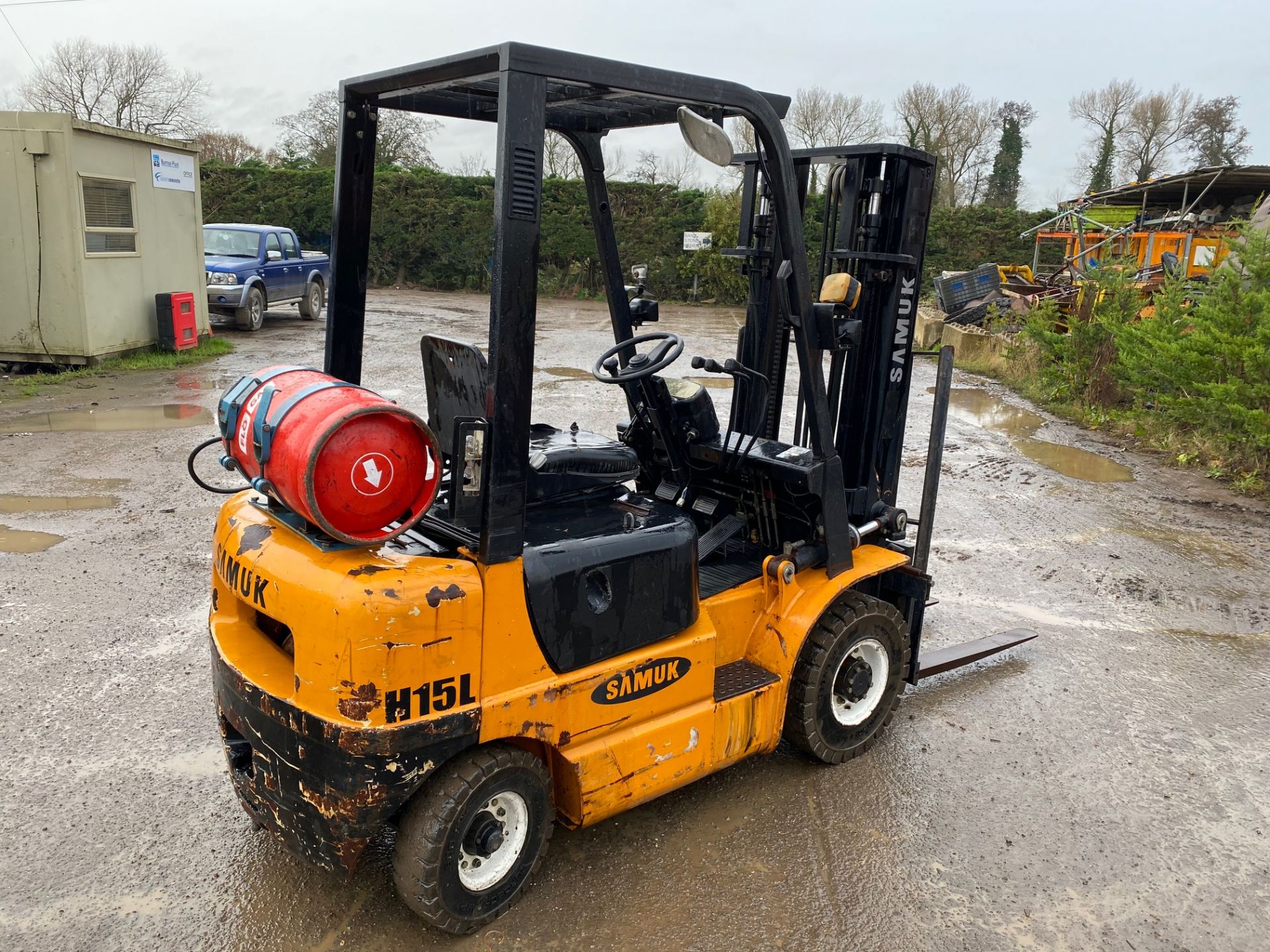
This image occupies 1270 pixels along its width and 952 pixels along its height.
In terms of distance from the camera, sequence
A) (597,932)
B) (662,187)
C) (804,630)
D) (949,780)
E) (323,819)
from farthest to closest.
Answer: (662,187), (949,780), (804,630), (597,932), (323,819)

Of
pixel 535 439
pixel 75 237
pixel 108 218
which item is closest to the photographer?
pixel 535 439

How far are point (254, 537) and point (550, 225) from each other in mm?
23899

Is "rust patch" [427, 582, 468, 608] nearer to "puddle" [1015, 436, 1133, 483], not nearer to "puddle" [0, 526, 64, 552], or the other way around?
"puddle" [0, 526, 64, 552]

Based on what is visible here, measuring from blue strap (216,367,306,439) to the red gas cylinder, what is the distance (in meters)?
0.11

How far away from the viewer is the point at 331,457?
2648 millimetres

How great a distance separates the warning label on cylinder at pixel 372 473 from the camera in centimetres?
269

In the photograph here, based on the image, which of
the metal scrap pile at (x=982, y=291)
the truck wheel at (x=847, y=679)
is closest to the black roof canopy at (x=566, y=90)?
the truck wheel at (x=847, y=679)

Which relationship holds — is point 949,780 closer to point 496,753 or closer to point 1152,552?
point 496,753

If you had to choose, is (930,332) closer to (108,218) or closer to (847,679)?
(108,218)

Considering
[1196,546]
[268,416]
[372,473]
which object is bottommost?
[1196,546]

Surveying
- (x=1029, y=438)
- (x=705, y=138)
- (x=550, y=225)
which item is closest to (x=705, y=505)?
(x=705, y=138)

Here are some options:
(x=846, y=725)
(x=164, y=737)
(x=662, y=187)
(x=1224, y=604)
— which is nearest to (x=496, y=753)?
(x=846, y=725)

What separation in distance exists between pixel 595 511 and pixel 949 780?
77.4 inches

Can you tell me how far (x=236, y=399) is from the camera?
3088mm
